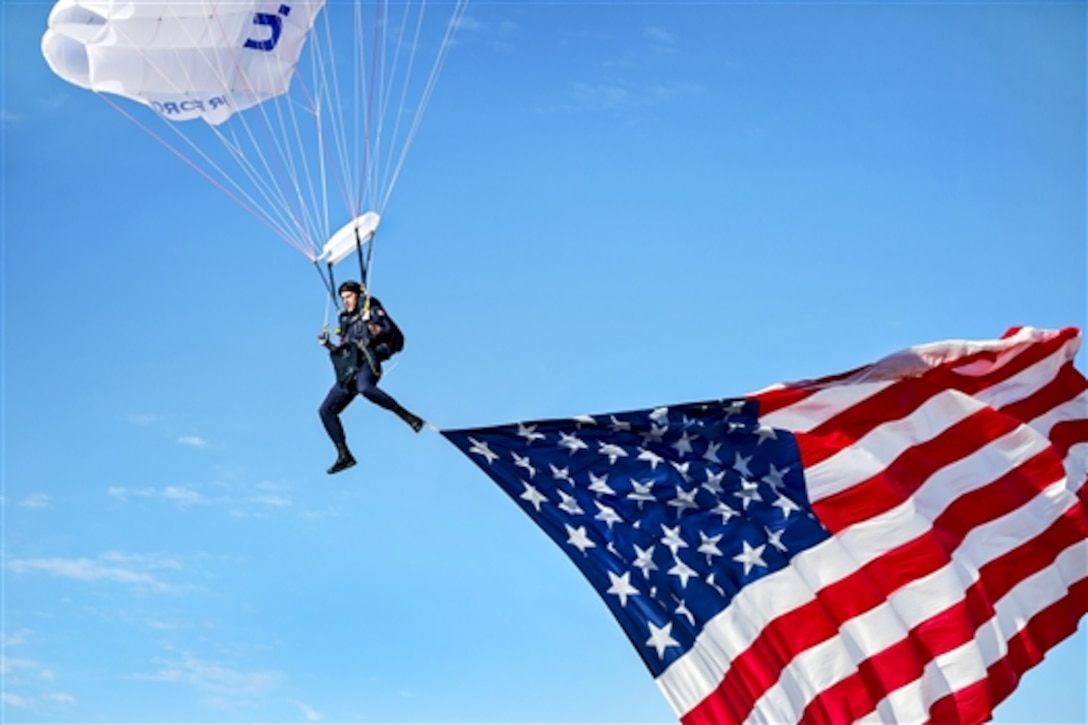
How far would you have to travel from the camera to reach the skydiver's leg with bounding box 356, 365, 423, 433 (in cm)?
1511

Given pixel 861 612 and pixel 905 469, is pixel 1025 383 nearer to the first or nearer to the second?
pixel 905 469

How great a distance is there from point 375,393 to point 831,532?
4.20 m

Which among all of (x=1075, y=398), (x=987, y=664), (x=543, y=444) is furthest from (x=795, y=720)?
(x=1075, y=398)

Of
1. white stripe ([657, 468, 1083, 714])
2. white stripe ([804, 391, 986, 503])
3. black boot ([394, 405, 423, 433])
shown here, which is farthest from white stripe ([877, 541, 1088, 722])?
black boot ([394, 405, 423, 433])

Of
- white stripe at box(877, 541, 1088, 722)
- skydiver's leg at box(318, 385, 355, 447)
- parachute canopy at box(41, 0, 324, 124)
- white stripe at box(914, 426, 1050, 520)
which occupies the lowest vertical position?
white stripe at box(877, 541, 1088, 722)

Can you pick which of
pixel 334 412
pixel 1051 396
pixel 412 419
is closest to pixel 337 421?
pixel 334 412

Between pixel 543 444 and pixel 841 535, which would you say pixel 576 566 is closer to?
pixel 543 444

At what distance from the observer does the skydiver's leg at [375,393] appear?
595 inches

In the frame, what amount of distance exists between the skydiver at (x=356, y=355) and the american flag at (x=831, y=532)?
4.04ft

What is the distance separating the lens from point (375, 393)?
15.3m

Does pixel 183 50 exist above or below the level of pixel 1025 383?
above

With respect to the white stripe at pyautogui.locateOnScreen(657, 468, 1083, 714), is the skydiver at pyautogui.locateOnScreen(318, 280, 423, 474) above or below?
above

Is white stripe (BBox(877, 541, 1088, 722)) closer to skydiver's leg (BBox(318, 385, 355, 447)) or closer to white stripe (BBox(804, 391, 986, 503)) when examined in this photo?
white stripe (BBox(804, 391, 986, 503))

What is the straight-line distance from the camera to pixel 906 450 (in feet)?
51.3
